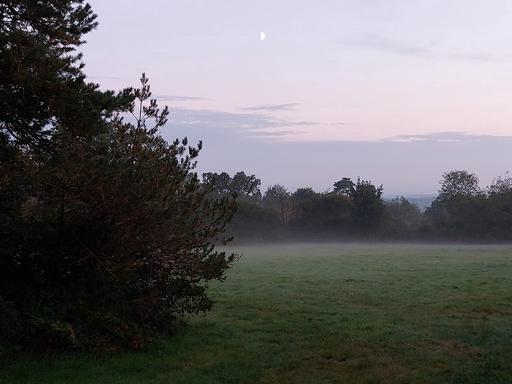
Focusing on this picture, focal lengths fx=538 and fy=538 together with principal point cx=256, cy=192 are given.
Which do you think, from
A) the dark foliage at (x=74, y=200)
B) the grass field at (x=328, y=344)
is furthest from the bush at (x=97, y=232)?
the grass field at (x=328, y=344)

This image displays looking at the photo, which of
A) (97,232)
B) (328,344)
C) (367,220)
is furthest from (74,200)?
(367,220)

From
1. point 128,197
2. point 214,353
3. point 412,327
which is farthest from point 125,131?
point 412,327

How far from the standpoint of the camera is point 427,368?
318 inches

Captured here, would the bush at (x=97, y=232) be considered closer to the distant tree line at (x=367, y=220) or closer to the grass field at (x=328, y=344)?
the grass field at (x=328, y=344)

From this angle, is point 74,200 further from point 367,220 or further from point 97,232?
point 367,220

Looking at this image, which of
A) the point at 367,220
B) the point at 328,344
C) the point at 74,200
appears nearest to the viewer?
the point at 74,200

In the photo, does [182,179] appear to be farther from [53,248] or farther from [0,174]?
[0,174]

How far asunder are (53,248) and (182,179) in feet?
7.82

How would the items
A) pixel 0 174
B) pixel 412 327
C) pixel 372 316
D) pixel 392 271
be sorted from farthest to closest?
1. pixel 392 271
2. pixel 372 316
3. pixel 412 327
4. pixel 0 174

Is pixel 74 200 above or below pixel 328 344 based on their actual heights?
above

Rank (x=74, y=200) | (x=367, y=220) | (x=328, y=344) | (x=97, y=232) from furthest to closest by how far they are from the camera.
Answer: (x=367, y=220)
(x=328, y=344)
(x=97, y=232)
(x=74, y=200)

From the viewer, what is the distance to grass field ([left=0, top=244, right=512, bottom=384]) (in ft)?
25.1

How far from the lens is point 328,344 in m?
9.77

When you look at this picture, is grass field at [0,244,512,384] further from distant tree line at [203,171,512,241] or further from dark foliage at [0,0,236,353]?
distant tree line at [203,171,512,241]
